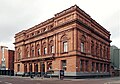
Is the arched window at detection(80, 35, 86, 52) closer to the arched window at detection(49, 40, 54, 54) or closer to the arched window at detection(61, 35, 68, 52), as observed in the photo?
the arched window at detection(61, 35, 68, 52)

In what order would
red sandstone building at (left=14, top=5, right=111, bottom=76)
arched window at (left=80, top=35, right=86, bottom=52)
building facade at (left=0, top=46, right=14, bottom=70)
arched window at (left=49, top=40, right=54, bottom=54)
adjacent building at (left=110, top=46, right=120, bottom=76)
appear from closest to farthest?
red sandstone building at (left=14, top=5, right=111, bottom=76), arched window at (left=80, top=35, right=86, bottom=52), arched window at (left=49, top=40, right=54, bottom=54), building facade at (left=0, top=46, right=14, bottom=70), adjacent building at (left=110, top=46, right=120, bottom=76)

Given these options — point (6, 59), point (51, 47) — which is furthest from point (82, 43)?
point (6, 59)

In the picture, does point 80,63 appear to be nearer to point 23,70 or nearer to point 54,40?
point 54,40

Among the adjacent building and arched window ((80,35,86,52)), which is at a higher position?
arched window ((80,35,86,52))

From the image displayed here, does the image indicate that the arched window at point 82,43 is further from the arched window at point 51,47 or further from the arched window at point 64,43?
the arched window at point 51,47

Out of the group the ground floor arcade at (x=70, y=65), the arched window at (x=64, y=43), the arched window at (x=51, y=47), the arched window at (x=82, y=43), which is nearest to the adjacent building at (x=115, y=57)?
the ground floor arcade at (x=70, y=65)

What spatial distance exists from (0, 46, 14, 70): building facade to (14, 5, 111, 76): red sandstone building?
1457 cm

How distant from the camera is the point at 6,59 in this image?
94.4 m

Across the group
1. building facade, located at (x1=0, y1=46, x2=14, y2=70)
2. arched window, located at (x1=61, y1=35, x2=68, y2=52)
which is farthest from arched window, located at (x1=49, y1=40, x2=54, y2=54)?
building facade, located at (x1=0, y1=46, x2=14, y2=70)

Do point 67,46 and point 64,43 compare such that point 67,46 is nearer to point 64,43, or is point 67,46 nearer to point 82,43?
point 64,43

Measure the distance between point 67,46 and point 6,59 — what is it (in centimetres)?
4688

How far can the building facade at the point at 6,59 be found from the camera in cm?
9331

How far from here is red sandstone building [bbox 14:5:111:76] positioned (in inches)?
2109

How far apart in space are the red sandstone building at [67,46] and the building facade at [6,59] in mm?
14571
